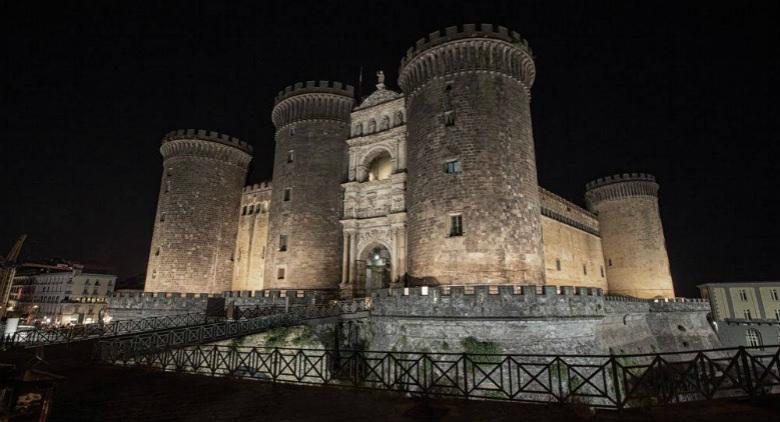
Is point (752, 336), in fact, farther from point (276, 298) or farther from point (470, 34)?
point (276, 298)

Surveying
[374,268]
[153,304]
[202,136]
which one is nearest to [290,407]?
[374,268]

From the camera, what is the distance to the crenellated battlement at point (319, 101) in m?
31.9

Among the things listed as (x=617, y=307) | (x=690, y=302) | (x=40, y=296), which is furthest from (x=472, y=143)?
(x=40, y=296)

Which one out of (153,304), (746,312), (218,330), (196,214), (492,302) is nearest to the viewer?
(492,302)

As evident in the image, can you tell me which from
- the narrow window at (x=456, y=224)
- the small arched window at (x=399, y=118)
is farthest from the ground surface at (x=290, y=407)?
the small arched window at (x=399, y=118)

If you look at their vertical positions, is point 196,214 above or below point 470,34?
below

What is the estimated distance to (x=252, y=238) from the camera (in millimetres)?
35531

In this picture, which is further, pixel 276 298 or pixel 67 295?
pixel 67 295

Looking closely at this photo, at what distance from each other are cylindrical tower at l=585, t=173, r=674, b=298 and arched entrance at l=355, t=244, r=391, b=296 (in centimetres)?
2614

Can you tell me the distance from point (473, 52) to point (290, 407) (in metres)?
21.4

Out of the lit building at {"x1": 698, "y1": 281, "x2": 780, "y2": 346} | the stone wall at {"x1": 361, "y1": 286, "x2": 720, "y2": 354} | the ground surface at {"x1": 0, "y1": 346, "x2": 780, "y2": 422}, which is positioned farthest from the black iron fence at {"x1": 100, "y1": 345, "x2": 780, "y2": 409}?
the lit building at {"x1": 698, "y1": 281, "x2": 780, "y2": 346}

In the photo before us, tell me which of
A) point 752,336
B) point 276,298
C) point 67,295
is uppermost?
point 67,295

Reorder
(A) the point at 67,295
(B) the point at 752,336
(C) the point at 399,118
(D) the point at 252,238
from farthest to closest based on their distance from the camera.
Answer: (A) the point at 67,295 < (B) the point at 752,336 < (D) the point at 252,238 < (C) the point at 399,118

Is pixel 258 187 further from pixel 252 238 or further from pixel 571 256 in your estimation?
pixel 571 256
